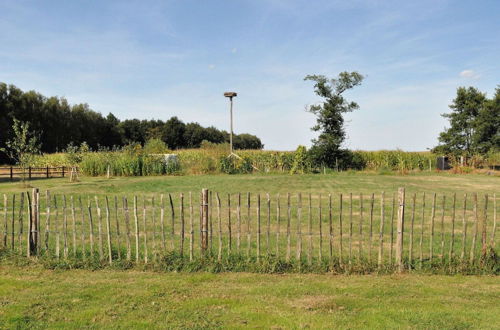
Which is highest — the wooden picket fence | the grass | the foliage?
the foliage

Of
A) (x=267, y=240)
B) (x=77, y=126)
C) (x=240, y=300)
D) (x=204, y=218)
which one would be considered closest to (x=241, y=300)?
(x=240, y=300)

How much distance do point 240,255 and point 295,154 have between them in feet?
76.1

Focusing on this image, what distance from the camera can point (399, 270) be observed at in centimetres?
591

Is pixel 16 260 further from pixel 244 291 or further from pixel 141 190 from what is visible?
pixel 141 190

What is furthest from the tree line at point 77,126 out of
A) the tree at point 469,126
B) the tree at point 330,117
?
the tree at point 469,126

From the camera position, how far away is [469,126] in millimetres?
37031

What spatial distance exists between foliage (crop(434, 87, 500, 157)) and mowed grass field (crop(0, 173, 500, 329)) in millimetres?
34874

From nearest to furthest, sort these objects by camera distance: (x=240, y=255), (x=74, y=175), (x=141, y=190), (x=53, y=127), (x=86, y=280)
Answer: (x=86, y=280), (x=240, y=255), (x=141, y=190), (x=74, y=175), (x=53, y=127)

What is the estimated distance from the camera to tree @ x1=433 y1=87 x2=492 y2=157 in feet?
118

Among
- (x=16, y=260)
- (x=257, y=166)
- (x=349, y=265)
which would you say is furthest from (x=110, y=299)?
(x=257, y=166)

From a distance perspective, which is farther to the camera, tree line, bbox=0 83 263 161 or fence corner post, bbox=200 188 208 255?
tree line, bbox=0 83 263 161

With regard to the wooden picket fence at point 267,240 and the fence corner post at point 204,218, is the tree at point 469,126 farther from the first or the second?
the fence corner post at point 204,218

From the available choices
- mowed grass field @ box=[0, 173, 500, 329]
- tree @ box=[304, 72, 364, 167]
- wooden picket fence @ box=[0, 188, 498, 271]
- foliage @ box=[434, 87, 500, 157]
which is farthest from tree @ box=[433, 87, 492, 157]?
mowed grass field @ box=[0, 173, 500, 329]

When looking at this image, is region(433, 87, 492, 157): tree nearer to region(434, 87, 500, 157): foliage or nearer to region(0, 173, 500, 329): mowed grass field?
region(434, 87, 500, 157): foliage
